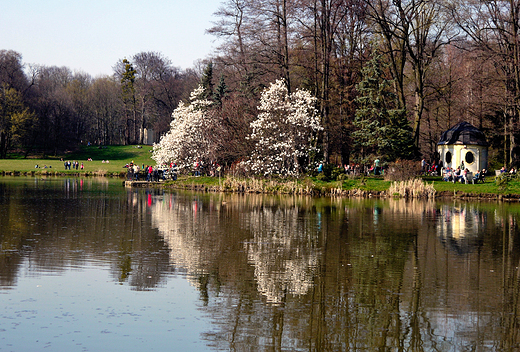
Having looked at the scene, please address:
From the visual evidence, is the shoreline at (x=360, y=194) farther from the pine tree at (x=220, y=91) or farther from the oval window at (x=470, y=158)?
the pine tree at (x=220, y=91)

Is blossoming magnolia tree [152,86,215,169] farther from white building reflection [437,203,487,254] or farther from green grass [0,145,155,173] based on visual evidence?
white building reflection [437,203,487,254]

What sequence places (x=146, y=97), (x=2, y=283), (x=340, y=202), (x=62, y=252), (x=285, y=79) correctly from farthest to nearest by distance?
(x=146, y=97) → (x=285, y=79) → (x=340, y=202) → (x=62, y=252) → (x=2, y=283)

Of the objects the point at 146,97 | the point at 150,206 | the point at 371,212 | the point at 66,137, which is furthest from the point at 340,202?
the point at 146,97

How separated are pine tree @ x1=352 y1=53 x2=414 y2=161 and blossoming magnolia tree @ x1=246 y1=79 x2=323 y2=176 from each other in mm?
4191

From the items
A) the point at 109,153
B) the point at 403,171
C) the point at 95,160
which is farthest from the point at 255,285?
the point at 109,153

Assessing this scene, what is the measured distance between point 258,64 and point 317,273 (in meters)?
36.5

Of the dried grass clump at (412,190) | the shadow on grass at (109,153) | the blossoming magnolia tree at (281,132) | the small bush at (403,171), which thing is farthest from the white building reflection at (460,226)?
the shadow on grass at (109,153)

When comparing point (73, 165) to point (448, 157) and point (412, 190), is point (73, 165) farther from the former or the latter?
point (412, 190)

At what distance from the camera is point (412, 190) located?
37.0m

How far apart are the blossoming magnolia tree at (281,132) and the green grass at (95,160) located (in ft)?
98.1

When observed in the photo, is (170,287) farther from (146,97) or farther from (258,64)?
(146,97)

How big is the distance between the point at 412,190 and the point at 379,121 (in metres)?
10.2

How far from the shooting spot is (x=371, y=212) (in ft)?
89.9

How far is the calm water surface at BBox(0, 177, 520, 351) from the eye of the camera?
858 centimetres
